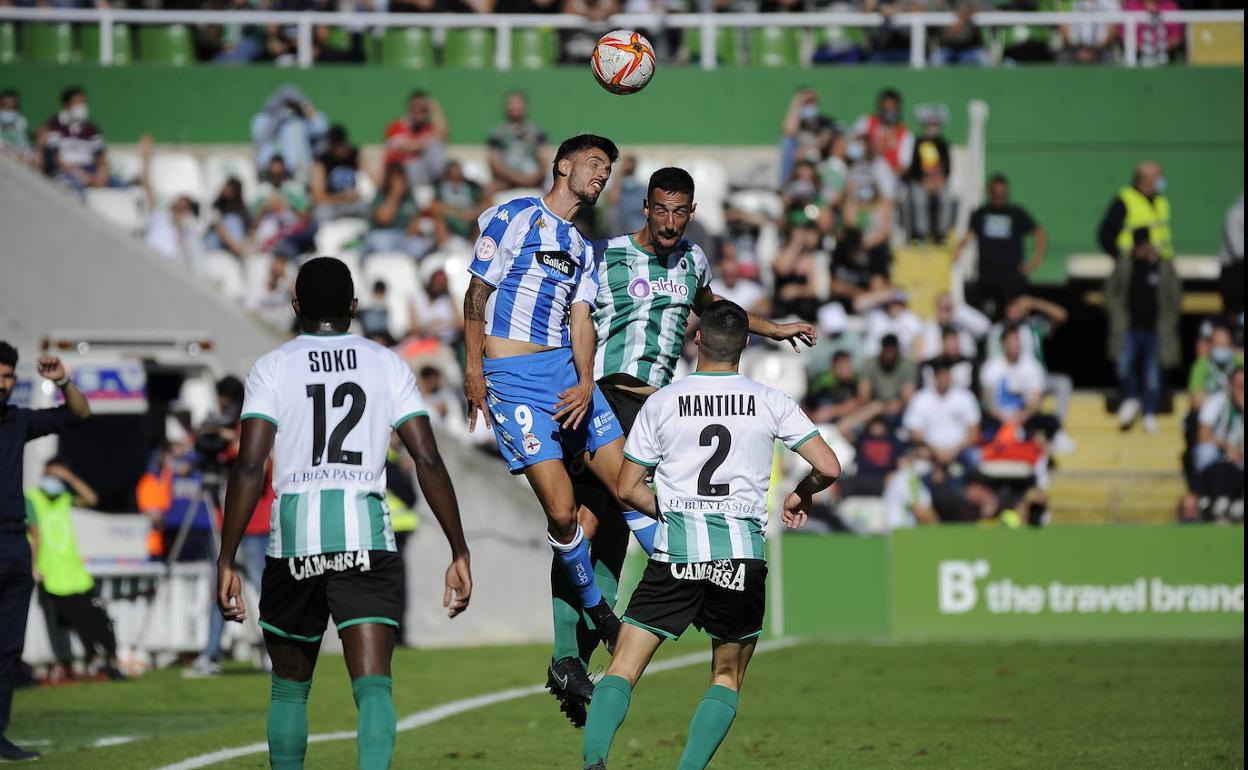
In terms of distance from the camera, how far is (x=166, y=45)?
24547mm

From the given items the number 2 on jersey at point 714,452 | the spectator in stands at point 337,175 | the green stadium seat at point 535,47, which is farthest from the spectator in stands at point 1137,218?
the number 2 on jersey at point 714,452

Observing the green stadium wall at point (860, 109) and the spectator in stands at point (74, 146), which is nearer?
the spectator in stands at point (74, 146)

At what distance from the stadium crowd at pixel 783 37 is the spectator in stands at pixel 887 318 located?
4.48m

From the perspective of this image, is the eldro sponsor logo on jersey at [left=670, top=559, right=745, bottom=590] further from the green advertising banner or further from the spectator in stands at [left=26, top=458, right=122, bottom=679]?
the green advertising banner

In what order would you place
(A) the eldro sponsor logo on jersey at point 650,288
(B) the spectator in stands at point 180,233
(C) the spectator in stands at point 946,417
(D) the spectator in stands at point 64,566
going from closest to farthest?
(A) the eldro sponsor logo on jersey at point 650,288, (D) the spectator in stands at point 64,566, (C) the spectator in stands at point 946,417, (B) the spectator in stands at point 180,233

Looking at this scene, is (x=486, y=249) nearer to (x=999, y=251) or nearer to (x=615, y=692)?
(x=615, y=692)

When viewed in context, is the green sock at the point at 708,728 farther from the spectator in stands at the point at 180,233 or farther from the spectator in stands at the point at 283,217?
the spectator in stands at the point at 180,233

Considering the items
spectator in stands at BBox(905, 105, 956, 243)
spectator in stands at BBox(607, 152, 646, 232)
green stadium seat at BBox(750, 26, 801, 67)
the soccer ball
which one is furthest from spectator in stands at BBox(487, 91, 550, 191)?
the soccer ball

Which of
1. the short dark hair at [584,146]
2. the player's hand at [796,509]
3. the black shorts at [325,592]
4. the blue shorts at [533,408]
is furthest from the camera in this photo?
the short dark hair at [584,146]

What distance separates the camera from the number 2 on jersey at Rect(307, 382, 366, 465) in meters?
6.97

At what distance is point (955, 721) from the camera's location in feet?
39.0

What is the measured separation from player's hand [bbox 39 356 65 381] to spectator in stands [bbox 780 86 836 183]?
1384 centimetres

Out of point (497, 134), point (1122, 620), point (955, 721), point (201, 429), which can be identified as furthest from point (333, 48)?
point (955, 721)

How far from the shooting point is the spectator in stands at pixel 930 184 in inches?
885
